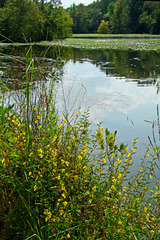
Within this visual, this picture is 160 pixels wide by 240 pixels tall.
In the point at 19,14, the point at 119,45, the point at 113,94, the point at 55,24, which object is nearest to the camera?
the point at 113,94

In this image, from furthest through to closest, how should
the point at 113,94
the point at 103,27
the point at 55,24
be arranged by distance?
the point at 103,27 → the point at 55,24 → the point at 113,94

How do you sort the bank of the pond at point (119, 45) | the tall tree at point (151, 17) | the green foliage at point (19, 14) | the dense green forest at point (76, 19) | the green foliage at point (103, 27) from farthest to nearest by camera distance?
the green foliage at point (103, 27) < the tall tree at point (151, 17) < the green foliage at point (19, 14) < the dense green forest at point (76, 19) < the bank of the pond at point (119, 45)

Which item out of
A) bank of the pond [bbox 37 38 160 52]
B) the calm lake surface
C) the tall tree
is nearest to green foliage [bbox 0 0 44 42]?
bank of the pond [bbox 37 38 160 52]

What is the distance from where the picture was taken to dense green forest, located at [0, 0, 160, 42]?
19.8 meters

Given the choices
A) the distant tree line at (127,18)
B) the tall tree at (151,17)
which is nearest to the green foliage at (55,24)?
the distant tree line at (127,18)

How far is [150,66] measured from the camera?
979 centimetres

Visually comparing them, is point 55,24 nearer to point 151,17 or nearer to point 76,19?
point 151,17

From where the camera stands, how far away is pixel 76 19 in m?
59.6

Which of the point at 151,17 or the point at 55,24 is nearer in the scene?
the point at 55,24

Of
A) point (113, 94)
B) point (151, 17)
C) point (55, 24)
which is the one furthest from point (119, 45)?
point (151, 17)

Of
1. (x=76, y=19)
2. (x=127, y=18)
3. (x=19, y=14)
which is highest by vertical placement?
(x=76, y=19)

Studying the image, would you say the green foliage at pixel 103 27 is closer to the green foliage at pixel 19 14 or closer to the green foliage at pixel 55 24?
the green foliage at pixel 19 14

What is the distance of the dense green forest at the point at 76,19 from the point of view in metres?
19.8

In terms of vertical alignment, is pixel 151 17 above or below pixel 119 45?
above
